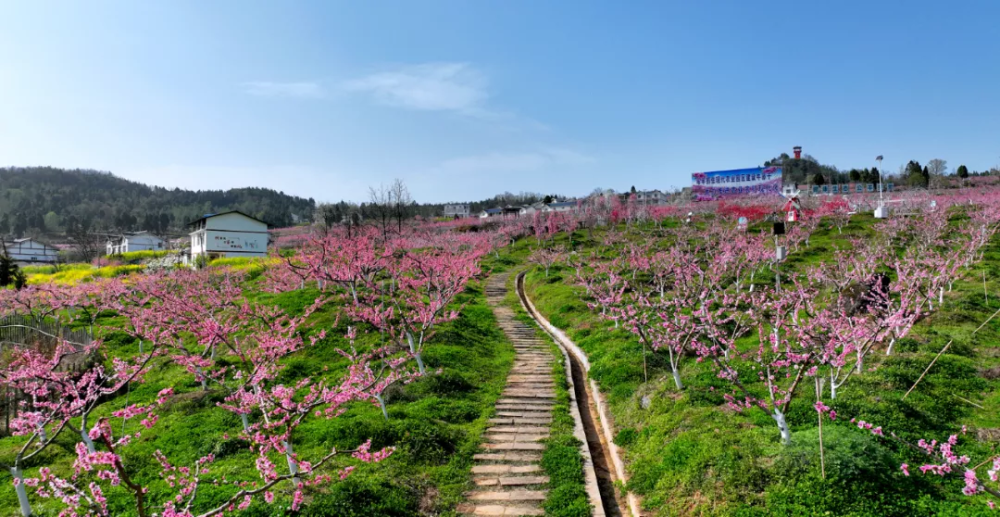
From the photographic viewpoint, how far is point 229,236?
6994 centimetres

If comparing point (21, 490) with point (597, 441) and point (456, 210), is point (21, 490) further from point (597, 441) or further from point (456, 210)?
point (456, 210)

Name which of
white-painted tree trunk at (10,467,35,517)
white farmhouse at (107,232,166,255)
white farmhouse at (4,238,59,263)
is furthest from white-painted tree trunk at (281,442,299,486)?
white farmhouse at (4,238,59,263)

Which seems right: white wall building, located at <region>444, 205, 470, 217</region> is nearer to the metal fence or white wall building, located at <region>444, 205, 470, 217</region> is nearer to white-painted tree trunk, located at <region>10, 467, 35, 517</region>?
the metal fence

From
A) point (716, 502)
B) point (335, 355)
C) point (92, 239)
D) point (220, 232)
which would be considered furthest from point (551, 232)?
point (92, 239)

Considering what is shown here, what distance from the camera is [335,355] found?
75.9ft

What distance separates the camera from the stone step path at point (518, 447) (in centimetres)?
1202

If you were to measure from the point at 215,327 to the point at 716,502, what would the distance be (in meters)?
16.6

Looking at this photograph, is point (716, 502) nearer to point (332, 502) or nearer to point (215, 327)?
point (332, 502)

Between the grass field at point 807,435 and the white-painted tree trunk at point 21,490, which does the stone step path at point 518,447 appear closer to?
the grass field at point 807,435

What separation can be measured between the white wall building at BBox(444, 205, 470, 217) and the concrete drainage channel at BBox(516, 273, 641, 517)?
388ft

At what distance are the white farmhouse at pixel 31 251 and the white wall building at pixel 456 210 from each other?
8694cm

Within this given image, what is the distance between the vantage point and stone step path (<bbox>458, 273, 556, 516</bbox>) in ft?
39.4

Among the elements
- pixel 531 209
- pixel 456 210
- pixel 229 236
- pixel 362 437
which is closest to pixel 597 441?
pixel 362 437

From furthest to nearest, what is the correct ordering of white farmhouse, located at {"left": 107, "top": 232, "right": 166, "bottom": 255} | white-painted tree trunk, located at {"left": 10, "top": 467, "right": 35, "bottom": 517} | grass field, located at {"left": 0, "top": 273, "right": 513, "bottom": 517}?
white farmhouse, located at {"left": 107, "top": 232, "right": 166, "bottom": 255}, grass field, located at {"left": 0, "top": 273, "right": 513, "bottom": 517}, white-painted tree trunk, located at {"left": 10, "top": 467, "right": 35, "bottom": 517}
